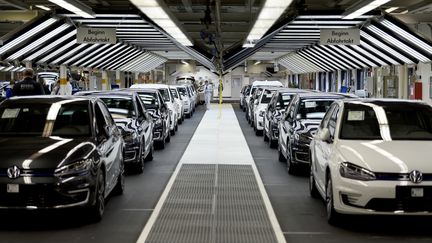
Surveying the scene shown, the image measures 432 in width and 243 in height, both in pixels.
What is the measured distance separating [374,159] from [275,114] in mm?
9601

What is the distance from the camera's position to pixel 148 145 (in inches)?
569

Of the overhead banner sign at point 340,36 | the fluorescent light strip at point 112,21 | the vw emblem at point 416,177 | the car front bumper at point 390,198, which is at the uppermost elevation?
the fluorescent light strip at point 112,21

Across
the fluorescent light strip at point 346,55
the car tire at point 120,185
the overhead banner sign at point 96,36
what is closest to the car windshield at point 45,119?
the car tire at point 120,185

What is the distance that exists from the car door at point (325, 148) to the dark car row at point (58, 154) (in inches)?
110

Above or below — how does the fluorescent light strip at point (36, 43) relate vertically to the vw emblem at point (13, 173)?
above

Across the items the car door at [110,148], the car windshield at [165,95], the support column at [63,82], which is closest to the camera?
the car door at [110,148]

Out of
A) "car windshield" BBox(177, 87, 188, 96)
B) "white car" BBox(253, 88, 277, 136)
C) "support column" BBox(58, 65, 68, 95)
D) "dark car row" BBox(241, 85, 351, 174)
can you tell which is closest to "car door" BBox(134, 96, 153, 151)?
"dark car row" BBox(241, 85, 351, 174)

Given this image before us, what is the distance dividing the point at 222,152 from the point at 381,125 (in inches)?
323

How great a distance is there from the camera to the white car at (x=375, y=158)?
745 centimetres

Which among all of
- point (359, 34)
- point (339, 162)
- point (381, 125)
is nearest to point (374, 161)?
point (339, 162)

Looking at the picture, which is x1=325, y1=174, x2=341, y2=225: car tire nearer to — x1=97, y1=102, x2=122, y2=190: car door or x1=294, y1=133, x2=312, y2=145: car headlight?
x1=97, y1=102, x2=122, y2=190: car door

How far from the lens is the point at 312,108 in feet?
47.1

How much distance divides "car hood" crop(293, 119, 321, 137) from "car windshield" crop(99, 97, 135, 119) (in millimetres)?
3457

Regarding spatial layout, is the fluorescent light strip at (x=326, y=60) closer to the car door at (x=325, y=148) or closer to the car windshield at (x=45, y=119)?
the car door at (x=325, y=148)
